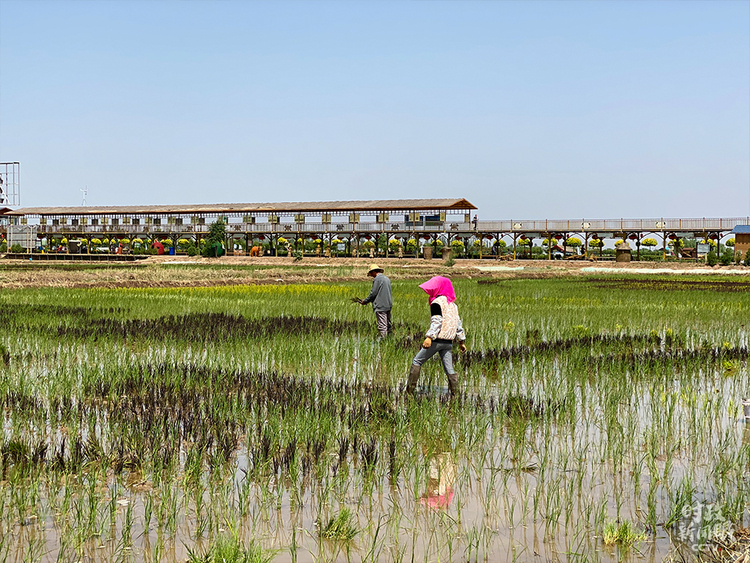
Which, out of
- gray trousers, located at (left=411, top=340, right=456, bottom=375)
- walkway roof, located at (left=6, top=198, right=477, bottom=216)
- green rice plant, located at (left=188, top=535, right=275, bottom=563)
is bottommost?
green rice plant, located at (left=188, top=535, right=275, bottom=563)

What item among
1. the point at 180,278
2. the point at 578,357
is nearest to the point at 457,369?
the point at 578,357

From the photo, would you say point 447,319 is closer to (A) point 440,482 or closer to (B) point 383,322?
(A) point 440,482

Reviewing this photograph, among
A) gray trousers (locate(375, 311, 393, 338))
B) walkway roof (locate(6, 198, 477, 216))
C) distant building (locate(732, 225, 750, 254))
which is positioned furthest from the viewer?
walkway roof (locate(6, 198, 477, 216))

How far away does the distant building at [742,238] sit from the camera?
4628cm

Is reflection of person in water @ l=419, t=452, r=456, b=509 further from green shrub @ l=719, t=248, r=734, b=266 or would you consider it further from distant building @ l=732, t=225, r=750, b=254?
distant building @ l=732, t=225, r=750, b=254

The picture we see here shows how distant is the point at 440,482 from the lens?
437cm

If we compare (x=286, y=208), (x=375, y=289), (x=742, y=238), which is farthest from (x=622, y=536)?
(x=286, y=208)

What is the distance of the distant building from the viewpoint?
46.3 metres

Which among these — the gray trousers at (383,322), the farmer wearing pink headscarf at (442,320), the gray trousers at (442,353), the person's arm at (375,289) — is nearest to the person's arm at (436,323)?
the farmer wearing pink headscarf at (442,320)

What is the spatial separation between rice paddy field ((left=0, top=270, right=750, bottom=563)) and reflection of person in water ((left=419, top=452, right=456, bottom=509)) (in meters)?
0.02

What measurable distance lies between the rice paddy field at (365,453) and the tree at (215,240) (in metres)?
45.2

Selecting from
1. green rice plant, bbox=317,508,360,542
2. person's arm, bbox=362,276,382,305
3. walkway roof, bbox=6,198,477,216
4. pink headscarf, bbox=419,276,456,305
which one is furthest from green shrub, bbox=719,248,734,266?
green rice plant, bbox=317,508,360,542

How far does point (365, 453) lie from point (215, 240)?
55.9 meters

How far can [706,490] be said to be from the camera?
4223 mm
